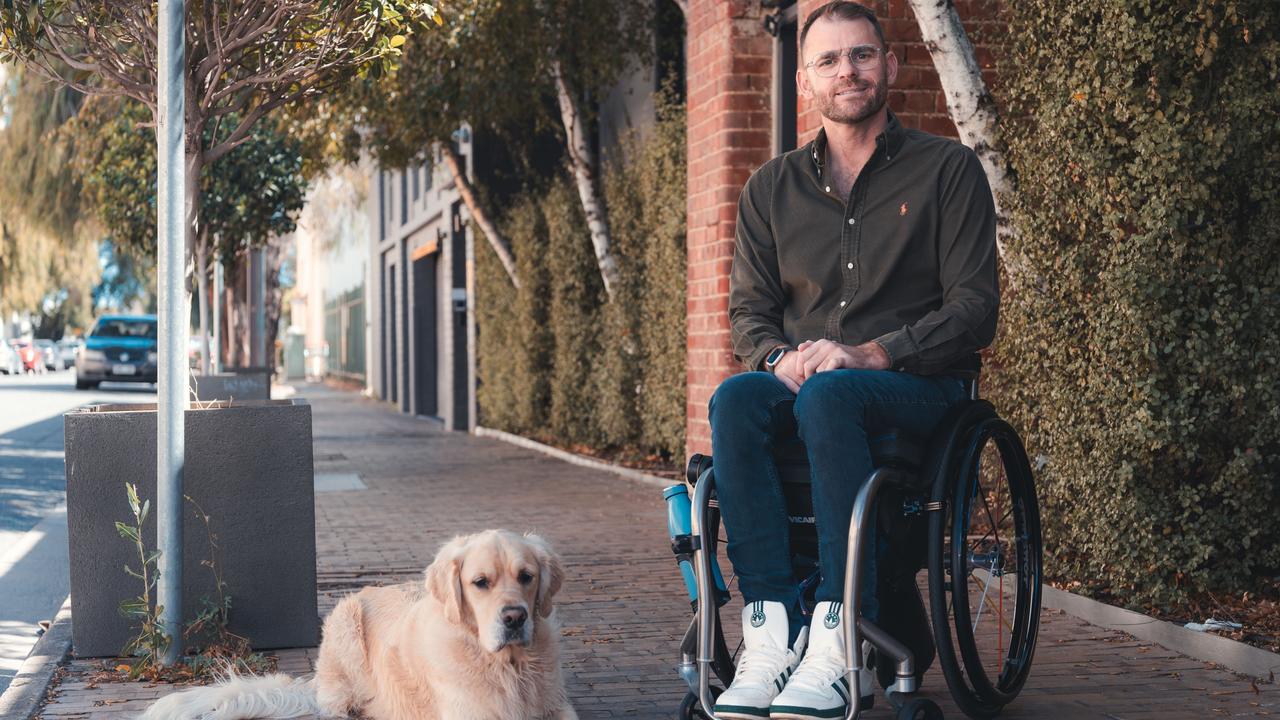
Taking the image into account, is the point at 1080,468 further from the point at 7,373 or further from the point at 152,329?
the point at 7,373

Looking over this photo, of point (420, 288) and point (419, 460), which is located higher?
point (420, 288)

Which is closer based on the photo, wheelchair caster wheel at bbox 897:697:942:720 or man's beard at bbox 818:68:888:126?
wheelchair caster wheel at bbox 897:697:942:720

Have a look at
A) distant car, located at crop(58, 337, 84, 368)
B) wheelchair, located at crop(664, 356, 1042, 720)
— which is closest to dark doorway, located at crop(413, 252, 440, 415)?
wheelchair, located at crop(664, 356, 1042, 720)

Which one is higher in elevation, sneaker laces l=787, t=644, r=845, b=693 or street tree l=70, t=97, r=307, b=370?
street tree l=70, t=97, r=307, b=370

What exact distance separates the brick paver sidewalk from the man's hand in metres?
1.06

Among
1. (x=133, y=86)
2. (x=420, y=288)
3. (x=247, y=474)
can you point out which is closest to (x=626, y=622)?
(x=247, y=474)

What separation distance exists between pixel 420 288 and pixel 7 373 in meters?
39.2

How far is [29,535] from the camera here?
930 cm

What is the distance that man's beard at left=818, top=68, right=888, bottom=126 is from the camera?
4.06 meters

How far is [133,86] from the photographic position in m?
6.18

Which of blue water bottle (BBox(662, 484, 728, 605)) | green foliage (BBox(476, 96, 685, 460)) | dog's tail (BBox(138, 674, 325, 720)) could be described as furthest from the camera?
green foliage (BBox(476, 96, 685, 460))

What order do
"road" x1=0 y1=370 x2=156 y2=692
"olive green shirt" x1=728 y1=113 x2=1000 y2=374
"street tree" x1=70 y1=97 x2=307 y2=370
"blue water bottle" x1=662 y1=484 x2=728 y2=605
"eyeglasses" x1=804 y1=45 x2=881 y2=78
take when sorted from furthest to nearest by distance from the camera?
"street tree" x1=70 y1=97 x2=307 y2=370
"road" x1=0 y1=370 x2=156 y2=692
"eyeglasses" x1=804 y1=45 x2=881 y2=78
"olive green shirt" x1=728 y1=113 x2=1000 y2=374
"blue water bottle" x1=662 y1=484 x2=728 y2=605

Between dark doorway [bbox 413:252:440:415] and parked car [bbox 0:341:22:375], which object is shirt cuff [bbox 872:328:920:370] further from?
parked car [bbox 0:341:22:375]

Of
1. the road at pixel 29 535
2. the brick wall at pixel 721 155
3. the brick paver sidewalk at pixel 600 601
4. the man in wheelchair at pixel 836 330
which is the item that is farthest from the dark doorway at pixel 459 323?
the man in wheelchair at pixel 836 330
